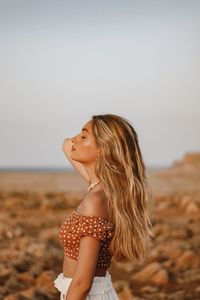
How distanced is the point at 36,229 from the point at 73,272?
1187 centimetres

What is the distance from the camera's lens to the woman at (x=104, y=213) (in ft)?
7.97

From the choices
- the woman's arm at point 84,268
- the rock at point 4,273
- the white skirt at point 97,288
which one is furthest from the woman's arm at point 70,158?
the rock at point 4,273

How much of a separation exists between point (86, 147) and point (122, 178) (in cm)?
19

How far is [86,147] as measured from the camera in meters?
2.60

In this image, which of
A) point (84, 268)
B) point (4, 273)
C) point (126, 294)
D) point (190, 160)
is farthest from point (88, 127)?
point (190, 160)

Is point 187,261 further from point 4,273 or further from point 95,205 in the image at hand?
A: point 95,205

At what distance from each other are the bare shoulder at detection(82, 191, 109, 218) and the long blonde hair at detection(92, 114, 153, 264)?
27 millimetres

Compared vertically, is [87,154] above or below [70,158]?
above

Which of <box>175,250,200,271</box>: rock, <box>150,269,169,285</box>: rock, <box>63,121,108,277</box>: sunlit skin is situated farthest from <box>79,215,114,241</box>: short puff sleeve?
<box>175,250,200,271</box>: rock

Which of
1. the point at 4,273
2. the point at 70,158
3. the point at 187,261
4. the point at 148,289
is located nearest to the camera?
the point at 70,158

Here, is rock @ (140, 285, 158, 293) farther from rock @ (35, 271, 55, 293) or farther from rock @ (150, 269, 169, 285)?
rock @ (35, 271, 55, 293)

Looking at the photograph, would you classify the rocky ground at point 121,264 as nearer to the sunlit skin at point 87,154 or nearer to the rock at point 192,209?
the rock at point 192,209

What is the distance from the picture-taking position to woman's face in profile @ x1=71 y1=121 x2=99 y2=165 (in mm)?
2590

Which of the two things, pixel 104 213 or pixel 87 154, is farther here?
pixel 87 154
